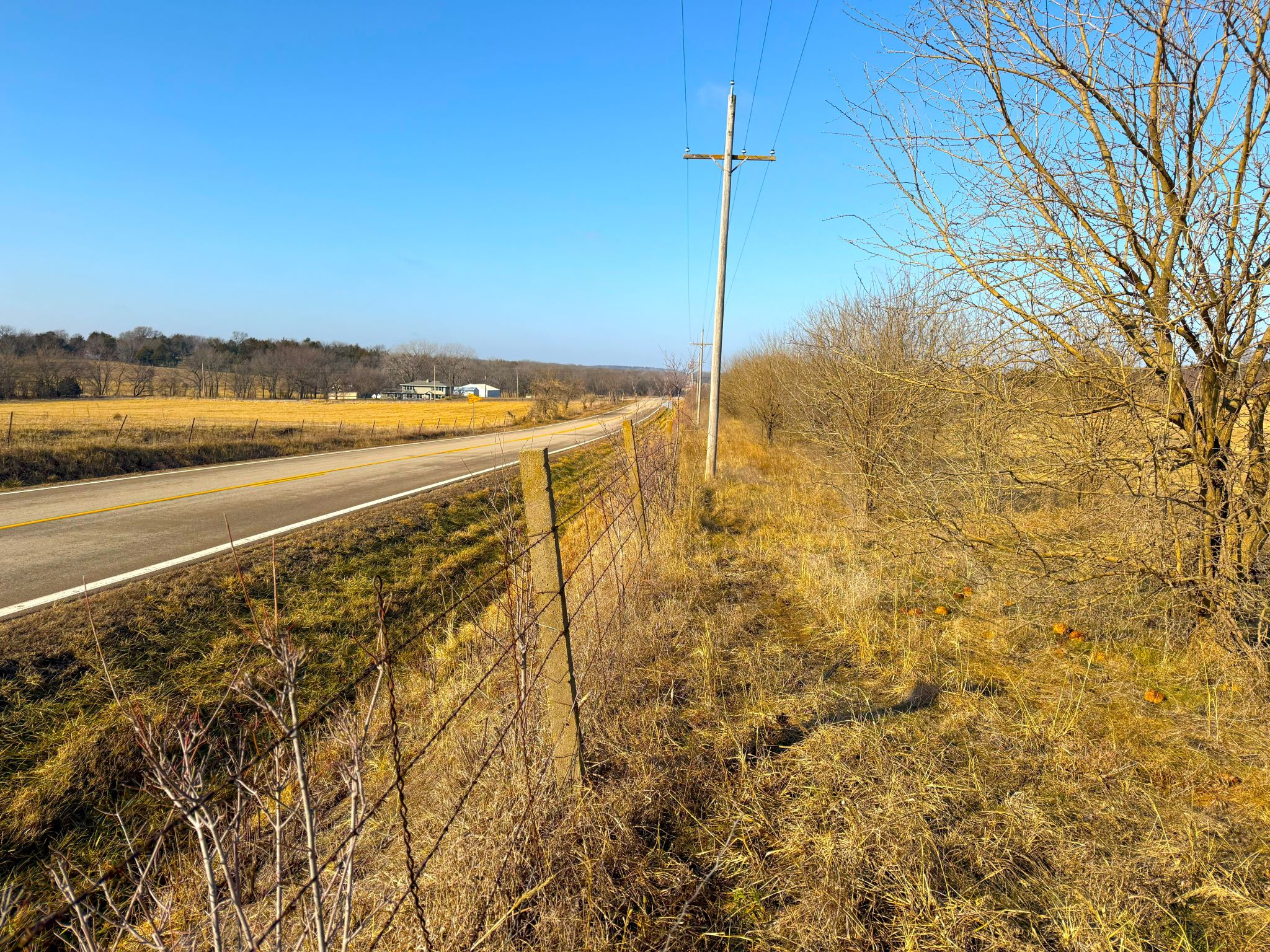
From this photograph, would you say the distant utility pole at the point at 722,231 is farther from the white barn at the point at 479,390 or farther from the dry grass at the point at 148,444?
the white barn at the point at 479,390

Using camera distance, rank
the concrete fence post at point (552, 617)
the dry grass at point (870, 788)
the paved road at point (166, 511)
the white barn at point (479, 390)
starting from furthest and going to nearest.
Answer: the white barn at point (479, 390) → the paved road at point (166, 511) → the concrete fence post at point (552, 617) → the dry grass at point (870, 788)

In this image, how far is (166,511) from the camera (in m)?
8.70

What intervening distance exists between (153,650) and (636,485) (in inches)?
179

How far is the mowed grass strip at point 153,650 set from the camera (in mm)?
3682

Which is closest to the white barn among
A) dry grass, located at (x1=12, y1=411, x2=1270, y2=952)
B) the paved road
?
the paved road

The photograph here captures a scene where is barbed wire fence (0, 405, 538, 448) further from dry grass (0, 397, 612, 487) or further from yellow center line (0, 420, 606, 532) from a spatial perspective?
yellow center line (0, 420, 606, 532)

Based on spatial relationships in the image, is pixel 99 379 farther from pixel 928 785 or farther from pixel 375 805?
pixel 928 785

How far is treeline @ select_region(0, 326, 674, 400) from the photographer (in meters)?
60.2

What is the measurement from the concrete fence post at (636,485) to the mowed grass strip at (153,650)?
1624mm

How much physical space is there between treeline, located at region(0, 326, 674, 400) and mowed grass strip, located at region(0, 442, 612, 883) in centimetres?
3505

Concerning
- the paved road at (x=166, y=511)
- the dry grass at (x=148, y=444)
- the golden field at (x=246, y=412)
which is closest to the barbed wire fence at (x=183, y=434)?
the dry grass at (x=148, y=444)

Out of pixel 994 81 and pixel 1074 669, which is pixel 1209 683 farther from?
pixel 994 81

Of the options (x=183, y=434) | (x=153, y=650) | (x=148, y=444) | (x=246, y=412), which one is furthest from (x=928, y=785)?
(x=246, y=412)

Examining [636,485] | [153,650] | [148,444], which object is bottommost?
[153,650]
